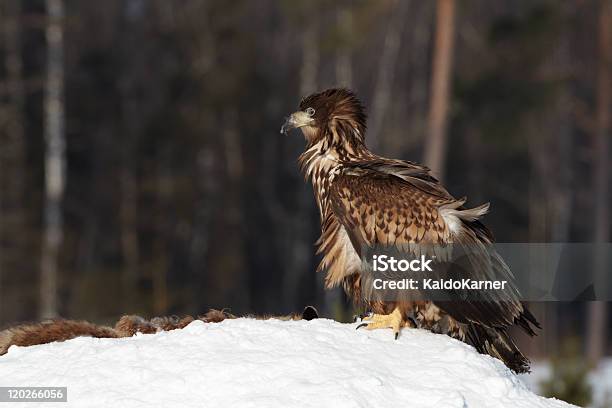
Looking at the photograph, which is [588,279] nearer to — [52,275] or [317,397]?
[317,397]

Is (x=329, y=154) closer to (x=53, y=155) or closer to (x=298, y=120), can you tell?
(x=298, y=120)

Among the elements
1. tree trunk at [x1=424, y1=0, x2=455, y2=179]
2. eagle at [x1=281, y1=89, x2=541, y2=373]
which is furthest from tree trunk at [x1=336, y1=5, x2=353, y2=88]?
eagle at [x1=281, y1=89, x2=541, y2=373]

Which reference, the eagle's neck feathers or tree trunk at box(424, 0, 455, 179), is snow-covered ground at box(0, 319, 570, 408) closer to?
the eagle's neck feathers

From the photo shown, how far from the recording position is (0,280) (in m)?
29.9

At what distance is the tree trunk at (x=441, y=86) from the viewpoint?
2448cm

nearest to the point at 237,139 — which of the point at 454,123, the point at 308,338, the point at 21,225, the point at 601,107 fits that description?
the point at 454,123

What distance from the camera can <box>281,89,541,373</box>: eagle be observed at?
6379 millimetres

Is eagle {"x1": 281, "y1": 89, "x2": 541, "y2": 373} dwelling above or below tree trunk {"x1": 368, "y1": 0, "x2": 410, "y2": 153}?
below

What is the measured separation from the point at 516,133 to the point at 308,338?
83.0ft

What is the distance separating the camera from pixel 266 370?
5055mm

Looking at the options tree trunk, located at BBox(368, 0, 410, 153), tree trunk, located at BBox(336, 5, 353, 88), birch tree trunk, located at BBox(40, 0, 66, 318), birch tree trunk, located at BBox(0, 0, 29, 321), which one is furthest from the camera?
tree trunk, located at BBox(368, 0, 410, 153)

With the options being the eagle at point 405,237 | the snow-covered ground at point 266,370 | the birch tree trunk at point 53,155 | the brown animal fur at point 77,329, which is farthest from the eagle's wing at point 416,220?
the birch tree trunk at point 53,155

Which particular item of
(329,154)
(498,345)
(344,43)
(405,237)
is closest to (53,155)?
(344,43)

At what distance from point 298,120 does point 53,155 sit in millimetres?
22927
